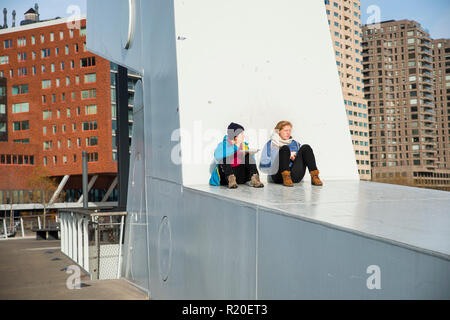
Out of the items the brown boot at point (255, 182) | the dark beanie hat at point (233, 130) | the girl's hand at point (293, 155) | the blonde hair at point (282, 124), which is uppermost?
the blonde hair at point (282, 124)

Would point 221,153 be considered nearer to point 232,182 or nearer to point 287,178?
point 232,182

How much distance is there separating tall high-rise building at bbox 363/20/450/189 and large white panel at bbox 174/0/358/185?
114 meters

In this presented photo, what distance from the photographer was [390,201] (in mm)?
3957

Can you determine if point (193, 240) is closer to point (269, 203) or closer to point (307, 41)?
point (269, 203)

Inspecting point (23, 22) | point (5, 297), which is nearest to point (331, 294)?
point (5, 297)

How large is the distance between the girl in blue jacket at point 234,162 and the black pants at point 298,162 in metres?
0.35

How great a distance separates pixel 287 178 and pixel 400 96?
127 meters

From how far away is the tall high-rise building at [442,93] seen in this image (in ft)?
430

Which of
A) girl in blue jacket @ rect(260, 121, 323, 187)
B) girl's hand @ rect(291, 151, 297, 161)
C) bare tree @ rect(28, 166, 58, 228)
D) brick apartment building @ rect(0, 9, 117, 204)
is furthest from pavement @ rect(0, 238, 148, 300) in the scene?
bare tree @ rect(28, 166, 58, 228)

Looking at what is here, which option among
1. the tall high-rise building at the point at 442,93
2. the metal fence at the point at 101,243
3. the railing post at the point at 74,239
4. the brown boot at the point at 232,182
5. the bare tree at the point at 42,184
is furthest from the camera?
the tall high-rise building at the point at 442,93

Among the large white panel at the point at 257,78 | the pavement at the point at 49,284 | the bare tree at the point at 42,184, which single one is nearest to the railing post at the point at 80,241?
the pavement at the point at 49,284

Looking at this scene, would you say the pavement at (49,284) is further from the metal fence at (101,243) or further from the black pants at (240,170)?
the black pants at (240,170)

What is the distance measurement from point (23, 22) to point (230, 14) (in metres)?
84.4
